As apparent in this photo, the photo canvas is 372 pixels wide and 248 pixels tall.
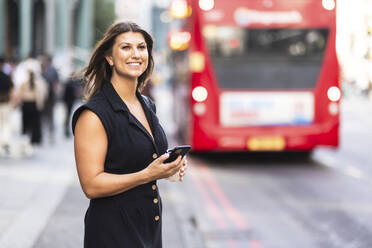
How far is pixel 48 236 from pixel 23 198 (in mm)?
2066

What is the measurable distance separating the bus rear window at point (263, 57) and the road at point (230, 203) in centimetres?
158

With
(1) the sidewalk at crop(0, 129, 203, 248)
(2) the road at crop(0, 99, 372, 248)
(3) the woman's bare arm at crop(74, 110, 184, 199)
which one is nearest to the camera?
(3) the woman's bare arm at crop(74, 110, 184, 199)

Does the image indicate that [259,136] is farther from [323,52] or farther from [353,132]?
[353,132]

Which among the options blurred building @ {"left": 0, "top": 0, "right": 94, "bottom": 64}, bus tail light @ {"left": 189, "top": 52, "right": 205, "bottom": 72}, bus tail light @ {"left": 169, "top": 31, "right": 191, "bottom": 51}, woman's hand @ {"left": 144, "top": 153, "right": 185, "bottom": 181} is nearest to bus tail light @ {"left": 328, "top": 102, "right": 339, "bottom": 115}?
bus tail light @ {"left": 189, "top": 52, "right": 205, "bottom": 72}

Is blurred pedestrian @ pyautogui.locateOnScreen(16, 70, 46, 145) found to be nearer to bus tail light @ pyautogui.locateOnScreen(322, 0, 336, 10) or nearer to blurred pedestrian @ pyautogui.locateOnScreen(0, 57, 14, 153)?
blurred pedestrian @ pyautogui.locateOnScreen(0, 57, 14, 153)

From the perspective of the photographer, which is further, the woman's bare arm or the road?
the road

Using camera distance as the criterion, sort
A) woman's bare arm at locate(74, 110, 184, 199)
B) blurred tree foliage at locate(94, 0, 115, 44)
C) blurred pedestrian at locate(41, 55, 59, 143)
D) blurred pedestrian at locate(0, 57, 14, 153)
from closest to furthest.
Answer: woman's bare arm at locate(74, 110, 184, 199)
blurred pedestrian at locate(0, 57, 14, 153)
blurred pedestrian at locate(41, 55, 59, 143)
blurred tree foliage at locate(94, 0, 115, 44)

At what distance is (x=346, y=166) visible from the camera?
11984 mm

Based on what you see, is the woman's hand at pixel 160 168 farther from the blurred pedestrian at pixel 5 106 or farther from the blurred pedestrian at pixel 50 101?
the blurred pedestrian at pixel 50 101

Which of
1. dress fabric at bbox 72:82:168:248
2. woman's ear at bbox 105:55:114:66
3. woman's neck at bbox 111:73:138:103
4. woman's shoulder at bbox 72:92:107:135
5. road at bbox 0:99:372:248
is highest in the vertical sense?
woman's ear at bbox 105:55:114:66

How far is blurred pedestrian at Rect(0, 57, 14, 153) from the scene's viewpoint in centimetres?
1153

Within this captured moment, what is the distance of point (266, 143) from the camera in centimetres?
1151

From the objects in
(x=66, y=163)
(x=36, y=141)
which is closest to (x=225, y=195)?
(x=66, y=163)

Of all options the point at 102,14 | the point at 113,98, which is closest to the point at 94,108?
the point at 113,98
